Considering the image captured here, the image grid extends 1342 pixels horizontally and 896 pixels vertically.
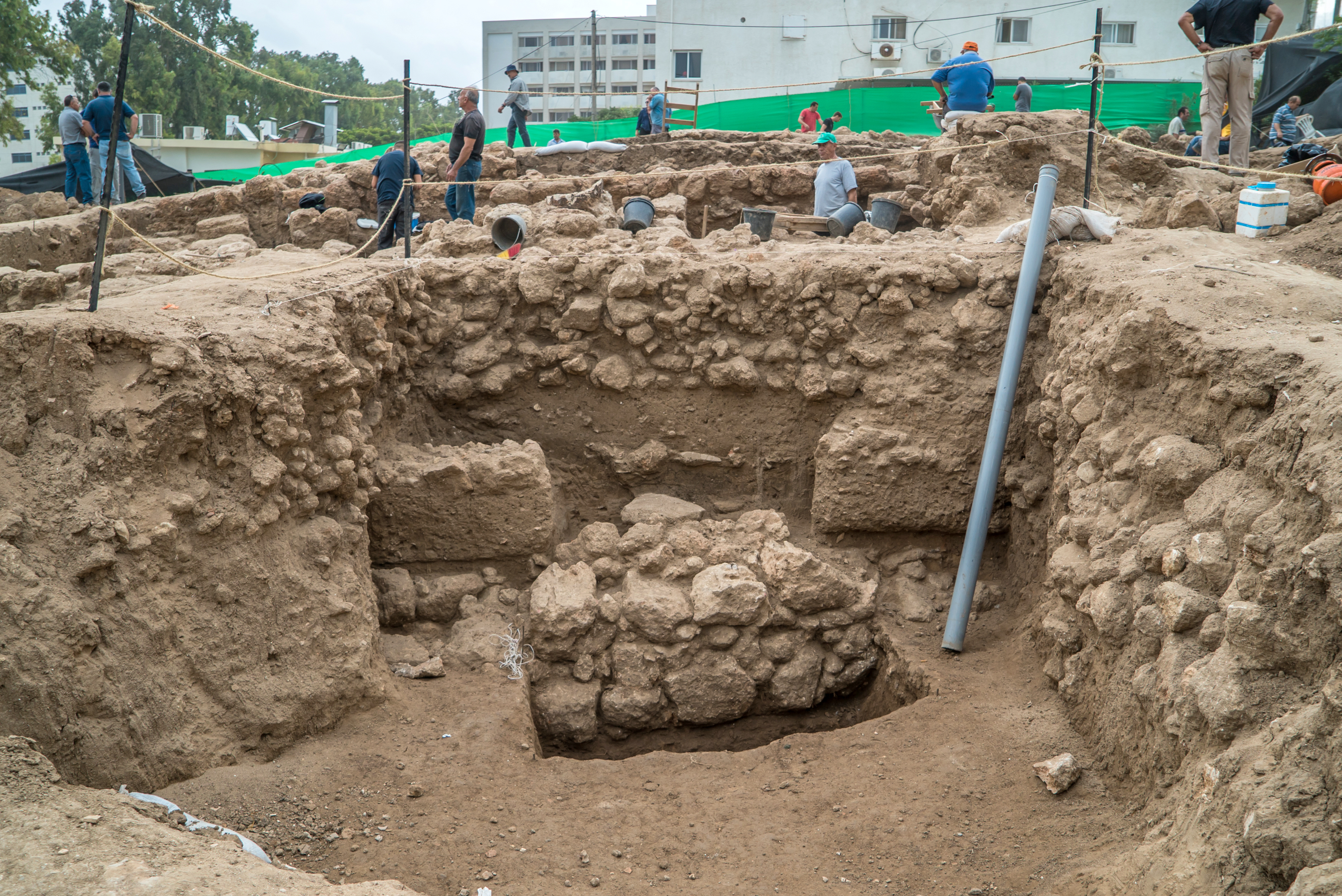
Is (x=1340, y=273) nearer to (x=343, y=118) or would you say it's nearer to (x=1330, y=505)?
(x=1330, y=505)

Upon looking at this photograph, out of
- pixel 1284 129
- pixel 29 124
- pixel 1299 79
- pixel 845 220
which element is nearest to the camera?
pixel 845 220

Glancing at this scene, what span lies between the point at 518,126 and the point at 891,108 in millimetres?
5777

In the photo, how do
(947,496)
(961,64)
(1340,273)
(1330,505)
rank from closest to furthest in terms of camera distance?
(1330,505), (1340,273), (947,496), (961,64)

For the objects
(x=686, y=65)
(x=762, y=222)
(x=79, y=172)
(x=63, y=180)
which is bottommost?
(x=762, y=222)

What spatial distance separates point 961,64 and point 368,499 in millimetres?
7081

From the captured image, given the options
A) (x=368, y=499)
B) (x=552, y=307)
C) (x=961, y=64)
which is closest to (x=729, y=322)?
(x=552, y=307)

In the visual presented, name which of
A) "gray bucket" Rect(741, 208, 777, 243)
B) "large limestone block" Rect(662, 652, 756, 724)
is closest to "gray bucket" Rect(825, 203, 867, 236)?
"gray bucket" Rect(741, 208, 777, 243)

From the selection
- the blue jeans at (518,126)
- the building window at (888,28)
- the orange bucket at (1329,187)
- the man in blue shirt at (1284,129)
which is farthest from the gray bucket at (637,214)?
the building window at (888,28)

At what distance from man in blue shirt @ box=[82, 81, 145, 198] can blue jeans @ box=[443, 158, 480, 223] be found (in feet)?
10.2

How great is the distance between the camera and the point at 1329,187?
18.6 ft

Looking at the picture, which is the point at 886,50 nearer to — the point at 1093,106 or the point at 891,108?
the point at 891,108

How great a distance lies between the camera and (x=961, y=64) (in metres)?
8.83

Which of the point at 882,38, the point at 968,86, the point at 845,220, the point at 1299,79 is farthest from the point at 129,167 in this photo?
the point at 882,38

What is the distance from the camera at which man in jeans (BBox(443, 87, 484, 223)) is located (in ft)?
27.0
